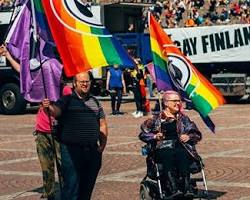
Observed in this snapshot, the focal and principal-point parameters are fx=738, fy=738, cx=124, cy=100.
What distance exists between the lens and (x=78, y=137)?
715 centimetres

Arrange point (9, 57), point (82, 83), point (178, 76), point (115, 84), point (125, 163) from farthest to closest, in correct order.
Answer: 1. point (115, 84)
2. point (125, 163)
3. point (178, 76)
4. point (9, 57)
5. point (82, 83)

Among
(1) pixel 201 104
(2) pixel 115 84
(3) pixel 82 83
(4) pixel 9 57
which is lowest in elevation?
(2) pixel 115 84

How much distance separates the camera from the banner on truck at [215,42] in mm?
27562

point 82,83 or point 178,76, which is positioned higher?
point 82,83

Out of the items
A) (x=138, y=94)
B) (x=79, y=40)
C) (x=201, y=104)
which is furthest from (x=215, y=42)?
(x=79, y=40)

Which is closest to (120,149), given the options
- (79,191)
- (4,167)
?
(4,167)

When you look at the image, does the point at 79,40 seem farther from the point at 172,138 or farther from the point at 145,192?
the point at 145,192

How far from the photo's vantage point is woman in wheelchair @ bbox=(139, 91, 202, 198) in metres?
8.41

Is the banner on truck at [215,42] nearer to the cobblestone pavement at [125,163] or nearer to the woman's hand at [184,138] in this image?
the cobblestone pavement at [125,163]

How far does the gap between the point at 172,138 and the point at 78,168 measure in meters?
1.73

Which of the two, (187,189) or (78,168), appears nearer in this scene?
(78,168)

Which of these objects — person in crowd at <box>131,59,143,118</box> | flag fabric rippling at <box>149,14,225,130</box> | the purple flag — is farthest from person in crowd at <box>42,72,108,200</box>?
person in crowd at <box>131,59,143,118</box>

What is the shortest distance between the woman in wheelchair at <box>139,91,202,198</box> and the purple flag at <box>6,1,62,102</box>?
4.34 ft

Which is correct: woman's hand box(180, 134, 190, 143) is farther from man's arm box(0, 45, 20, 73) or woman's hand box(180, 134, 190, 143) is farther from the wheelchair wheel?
man's arm box(0, 45, 20, 73)
